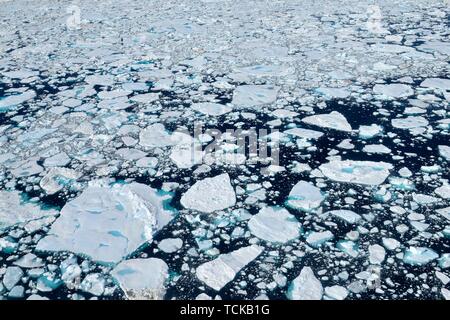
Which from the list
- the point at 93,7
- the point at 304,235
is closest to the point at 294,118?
the point at 304,235

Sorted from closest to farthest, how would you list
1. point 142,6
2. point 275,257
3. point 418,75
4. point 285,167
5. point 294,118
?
point 275,257 < point 285,167 < point 294,118 < point 418,75 < point 142,6

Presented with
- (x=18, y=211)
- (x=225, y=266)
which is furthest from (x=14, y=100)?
(x=225, y=266)

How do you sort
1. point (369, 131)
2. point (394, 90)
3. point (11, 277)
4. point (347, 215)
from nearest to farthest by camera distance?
point (11, 277), point (347, 215), point (369, 131), point (394, 90)

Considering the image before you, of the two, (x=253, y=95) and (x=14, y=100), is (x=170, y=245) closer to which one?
(x=253, y=95)

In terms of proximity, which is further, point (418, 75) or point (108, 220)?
point (418, 75)

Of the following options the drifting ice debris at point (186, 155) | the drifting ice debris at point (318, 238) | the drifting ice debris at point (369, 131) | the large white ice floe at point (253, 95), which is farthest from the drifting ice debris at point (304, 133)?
the drifting ice debris at point (318, 238)

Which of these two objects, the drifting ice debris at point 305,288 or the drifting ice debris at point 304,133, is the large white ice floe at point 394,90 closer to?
the drifting ice debris at point 304,133

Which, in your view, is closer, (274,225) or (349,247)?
(349,247)
